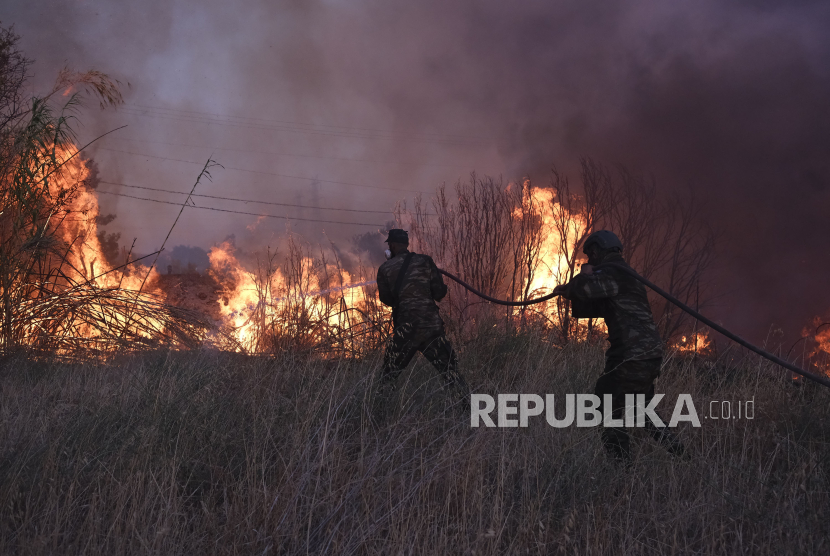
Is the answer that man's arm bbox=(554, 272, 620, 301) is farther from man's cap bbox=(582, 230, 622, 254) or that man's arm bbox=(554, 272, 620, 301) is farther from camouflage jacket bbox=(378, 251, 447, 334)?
camouflage jacket bbox=(378, 251, 447, 334)

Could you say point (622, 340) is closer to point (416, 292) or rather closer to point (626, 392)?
point (626, 392)

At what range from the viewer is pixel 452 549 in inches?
97.3

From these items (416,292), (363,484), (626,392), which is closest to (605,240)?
(626,392)

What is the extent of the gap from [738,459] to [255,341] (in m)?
4.78

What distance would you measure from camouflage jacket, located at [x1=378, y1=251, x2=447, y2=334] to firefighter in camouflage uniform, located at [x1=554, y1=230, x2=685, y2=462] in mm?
1390

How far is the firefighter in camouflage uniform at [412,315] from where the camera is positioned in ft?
15.2

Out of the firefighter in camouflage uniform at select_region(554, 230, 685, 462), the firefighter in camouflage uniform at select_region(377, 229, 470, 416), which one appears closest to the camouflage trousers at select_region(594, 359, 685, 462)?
the firefighter in camouflage uniform at select_region(554, 230, 685, 462)

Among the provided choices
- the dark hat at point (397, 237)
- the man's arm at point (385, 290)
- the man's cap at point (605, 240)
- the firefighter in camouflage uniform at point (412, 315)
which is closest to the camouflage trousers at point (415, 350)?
the firefighter in camouflage uniform at point (412, 315)

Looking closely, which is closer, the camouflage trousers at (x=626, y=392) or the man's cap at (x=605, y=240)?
the camouflage trousers at (x=626, y=392)

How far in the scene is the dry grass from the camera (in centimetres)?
243

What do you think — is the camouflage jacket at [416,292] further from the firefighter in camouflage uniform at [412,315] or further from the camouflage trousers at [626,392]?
the camouflage trousers at [626,392]

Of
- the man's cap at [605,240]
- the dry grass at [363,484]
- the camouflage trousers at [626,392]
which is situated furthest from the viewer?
the man's cap at [605,240]

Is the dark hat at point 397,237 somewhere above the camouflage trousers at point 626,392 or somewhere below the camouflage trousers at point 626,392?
above

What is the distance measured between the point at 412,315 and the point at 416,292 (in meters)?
0.23
